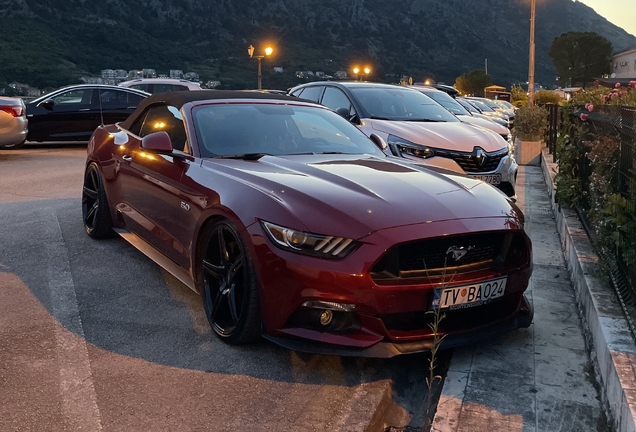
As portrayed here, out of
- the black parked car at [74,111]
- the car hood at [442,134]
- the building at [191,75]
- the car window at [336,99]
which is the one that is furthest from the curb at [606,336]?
the building at [191,75]

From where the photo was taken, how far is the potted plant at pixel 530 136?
1425 centimetres

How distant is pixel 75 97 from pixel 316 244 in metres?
14.3

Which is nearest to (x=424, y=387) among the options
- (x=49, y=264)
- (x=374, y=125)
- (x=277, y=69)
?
(x=49, y=264)

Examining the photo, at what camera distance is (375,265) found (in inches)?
135

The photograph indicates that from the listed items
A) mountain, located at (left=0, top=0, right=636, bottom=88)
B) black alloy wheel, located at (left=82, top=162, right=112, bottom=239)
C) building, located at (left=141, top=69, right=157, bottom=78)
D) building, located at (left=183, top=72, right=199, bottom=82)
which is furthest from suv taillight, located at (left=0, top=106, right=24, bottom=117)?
building, located at (left=183, top=72, right=199, bottom=82)

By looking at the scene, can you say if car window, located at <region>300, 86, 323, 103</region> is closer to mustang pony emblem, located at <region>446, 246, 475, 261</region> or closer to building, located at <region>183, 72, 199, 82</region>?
mustang pony emblem, located at <region>446, 246, 475, 261</region>

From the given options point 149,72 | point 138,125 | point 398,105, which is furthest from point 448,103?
point 149,72

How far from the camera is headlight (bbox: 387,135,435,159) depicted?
8.02m

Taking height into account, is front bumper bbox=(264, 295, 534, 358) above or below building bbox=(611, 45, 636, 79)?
below

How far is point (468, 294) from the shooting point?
11.9 ft

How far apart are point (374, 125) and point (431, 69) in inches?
4239

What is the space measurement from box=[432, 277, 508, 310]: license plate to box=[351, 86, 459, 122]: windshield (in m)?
5.51

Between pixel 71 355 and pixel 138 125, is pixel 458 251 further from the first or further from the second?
pixel 138 125

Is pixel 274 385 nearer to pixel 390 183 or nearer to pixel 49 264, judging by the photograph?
pixel 390 183
